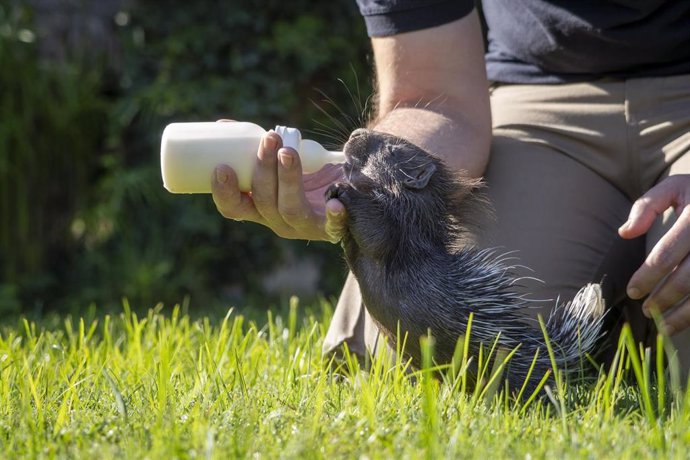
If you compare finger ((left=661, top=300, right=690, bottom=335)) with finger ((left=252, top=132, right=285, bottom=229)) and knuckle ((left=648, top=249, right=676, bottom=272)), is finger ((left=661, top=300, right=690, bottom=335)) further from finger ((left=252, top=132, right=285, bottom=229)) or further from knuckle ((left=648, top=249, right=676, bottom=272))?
finger ((left=252, top=132, right=285, bottom=229))

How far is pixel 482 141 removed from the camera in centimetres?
299

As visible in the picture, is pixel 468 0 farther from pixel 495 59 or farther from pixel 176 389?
pixel 176 389

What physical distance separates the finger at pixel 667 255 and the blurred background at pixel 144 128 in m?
2.88

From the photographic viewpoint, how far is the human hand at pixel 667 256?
2.28 metres

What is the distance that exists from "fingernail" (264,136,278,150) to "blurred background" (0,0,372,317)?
2.67 meters

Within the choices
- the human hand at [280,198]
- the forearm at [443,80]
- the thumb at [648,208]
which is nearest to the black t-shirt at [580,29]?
the forearm at [443,80]

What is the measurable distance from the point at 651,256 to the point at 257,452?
1.11 m

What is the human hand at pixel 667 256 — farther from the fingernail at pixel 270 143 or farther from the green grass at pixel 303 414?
the fingernail at pixel 270 143

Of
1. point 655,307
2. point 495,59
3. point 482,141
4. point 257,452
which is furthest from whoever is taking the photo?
point 495,59

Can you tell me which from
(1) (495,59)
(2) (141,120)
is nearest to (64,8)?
A: (2) (141,120)

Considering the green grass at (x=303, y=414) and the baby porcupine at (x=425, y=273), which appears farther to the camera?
the baby porcupine at (x=425, y=273)

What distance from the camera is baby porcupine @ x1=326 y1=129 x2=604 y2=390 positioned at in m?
2.23

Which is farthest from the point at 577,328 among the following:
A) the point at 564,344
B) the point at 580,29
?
the point at 580,29

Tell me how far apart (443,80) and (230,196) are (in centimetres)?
92
